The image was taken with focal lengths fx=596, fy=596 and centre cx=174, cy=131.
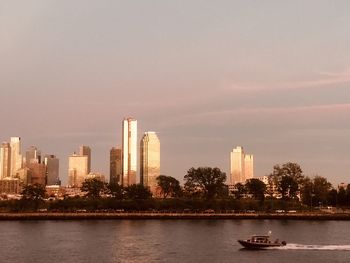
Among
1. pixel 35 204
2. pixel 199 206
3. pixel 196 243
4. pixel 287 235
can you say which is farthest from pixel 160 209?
pixel 196 243

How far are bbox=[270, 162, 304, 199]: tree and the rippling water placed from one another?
6752 centimetres

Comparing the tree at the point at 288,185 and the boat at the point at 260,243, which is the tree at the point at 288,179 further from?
the boat at the point at 260,243

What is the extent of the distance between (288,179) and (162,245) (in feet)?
354

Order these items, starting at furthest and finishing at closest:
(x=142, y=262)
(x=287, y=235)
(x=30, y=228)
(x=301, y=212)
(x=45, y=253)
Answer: (x=301, y=212), (x=30, y=228), (x=287, y=235), (x=45, y=253), (x=142, y=262)

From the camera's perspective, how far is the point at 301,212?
7175 inches

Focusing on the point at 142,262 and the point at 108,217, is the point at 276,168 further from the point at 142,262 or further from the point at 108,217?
the point at 142,262

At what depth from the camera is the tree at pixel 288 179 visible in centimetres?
19362

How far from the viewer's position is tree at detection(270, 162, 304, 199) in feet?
635

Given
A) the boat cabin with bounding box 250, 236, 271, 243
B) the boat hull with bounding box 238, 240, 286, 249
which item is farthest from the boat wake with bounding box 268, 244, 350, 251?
the boat cabin with bounding box 250, 236, 271, 243

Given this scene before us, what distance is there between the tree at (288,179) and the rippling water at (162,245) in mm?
67524

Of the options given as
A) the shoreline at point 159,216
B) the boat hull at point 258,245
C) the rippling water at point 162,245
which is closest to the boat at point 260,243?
the boat hull at point 258,245

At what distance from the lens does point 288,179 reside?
634 feet

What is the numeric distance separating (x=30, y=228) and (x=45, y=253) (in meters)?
48.2

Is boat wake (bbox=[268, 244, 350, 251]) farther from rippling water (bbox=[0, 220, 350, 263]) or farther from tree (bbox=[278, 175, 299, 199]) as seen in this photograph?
tree (bbox=[278, 175, 299, 199])
